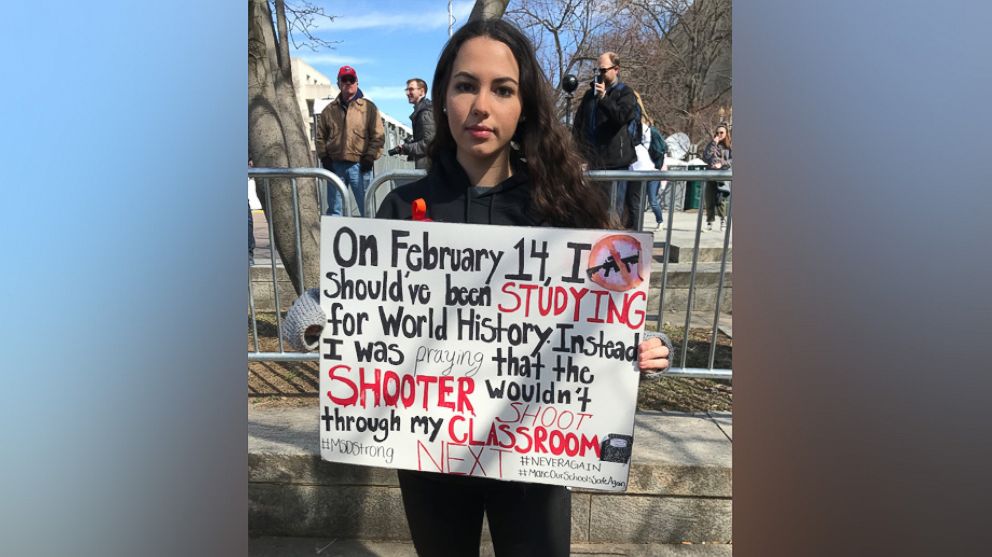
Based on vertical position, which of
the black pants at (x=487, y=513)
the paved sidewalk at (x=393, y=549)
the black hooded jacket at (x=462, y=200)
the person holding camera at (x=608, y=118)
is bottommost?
the paved sidewalk at (x=393, y=549)

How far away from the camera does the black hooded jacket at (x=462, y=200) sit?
6.45 feet

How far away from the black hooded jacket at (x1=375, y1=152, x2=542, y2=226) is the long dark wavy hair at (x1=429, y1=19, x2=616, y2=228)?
36 mm

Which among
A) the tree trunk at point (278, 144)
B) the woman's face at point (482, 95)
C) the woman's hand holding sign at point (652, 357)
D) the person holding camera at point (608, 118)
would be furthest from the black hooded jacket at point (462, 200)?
the person holding camera at point (608, 118)

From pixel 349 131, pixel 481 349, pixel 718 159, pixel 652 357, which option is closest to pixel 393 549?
pixel 481 349

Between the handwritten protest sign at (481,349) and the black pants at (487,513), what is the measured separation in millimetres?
76

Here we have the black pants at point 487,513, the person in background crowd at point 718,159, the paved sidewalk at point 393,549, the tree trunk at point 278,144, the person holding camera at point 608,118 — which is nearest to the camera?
the black pants at point 487,513

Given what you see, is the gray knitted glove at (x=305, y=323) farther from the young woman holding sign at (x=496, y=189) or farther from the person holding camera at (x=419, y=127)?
the person holding camera at (x=419, y=127)

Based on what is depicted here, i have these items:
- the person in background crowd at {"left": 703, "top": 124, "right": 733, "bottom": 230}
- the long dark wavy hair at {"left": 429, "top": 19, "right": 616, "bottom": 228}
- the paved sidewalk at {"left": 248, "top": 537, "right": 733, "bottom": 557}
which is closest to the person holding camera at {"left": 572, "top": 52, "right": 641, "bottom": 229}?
the paved sidewalk at {"left": 248, "top": 537, "right": 733, "bottom": 557}

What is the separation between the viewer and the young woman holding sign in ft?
6.16

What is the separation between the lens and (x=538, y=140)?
2004 millimetres

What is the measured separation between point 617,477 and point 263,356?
3.08m

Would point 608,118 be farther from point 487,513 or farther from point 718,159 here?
point 718,159

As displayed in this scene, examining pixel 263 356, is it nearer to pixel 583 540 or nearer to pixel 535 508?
pixel 583 540

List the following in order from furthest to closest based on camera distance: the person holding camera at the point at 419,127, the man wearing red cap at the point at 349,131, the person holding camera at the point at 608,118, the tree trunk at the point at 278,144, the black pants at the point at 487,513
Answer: the person holding camera at the point at 419,127, the man wearing red cap at the point at 349,131, the person holding camera at the point at 608,118, the tree trunk at the point at 278,144, the black pants at the point at 487,513
